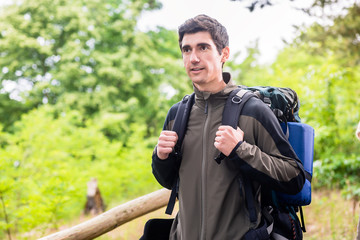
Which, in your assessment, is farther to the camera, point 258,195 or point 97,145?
point 97,145

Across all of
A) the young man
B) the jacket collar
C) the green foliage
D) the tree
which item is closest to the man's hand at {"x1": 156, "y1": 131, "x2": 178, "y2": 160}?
the young man

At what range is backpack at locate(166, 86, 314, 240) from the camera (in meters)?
1.71

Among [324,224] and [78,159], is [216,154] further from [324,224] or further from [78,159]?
[78,159]

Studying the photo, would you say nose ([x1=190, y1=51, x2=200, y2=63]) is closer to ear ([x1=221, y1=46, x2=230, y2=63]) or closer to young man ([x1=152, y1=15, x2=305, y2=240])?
young man ([x1=152, y1=15, x2=305, y2=240])

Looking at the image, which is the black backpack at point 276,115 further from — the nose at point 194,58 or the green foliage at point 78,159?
the green foliage at point 78,159

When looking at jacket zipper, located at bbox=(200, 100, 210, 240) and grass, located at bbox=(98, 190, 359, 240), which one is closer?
jacket zipper, located at bbox=(200, 100, 210, 240)

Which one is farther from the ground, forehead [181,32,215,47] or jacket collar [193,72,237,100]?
forehead [181,32,215,47]

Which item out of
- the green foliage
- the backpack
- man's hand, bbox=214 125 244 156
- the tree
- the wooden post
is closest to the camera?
man's hand, bbox=214 125 244 156

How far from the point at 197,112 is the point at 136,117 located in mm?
17813

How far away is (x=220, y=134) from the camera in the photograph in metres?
1.57

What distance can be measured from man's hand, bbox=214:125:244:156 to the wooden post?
5.75ft

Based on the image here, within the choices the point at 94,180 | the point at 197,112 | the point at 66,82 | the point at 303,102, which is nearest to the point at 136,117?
the point at 66,82

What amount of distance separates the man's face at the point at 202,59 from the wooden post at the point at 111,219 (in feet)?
5.72

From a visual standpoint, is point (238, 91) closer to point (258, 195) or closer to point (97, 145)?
point (258, 195)
